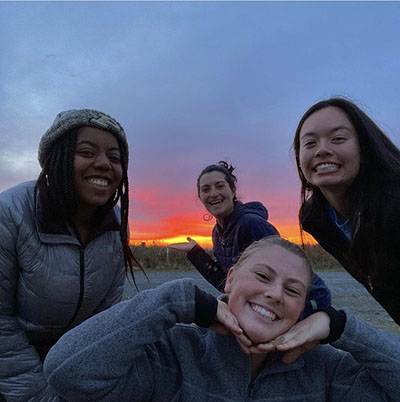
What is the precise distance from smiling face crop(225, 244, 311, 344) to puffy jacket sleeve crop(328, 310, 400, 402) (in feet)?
0.68

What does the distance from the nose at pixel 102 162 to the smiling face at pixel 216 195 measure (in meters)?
1.73

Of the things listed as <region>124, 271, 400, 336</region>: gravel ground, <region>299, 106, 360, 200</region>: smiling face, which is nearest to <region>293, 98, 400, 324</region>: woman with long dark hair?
<region>299, 106, 360, 200</region>: smiling face

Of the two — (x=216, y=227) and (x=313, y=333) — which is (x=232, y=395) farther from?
(x=216, y=227)

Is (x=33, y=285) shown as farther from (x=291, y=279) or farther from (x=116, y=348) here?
(x=291, y=279)

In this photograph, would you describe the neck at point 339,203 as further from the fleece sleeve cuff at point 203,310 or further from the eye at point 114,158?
the fleece sleeve cuff at point 203,310

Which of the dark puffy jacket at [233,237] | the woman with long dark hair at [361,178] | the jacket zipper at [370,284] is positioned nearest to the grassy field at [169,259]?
the dark puffy jacket at [233,237]

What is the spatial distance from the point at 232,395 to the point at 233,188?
8.73ft

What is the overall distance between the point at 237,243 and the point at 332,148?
4.17 ft

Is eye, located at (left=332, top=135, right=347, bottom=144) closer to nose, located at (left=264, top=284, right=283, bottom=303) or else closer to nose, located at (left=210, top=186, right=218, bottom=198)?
nose, located at (left=264, top=284, right=283, bottom=303)

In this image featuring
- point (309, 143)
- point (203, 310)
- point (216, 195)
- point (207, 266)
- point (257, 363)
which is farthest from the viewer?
point (207, 266)

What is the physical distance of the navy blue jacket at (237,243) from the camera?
10.3 ft

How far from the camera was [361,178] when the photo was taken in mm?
2574

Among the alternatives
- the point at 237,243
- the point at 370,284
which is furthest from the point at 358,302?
the point at 370,284

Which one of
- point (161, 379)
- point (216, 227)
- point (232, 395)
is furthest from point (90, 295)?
point (216, 227)
